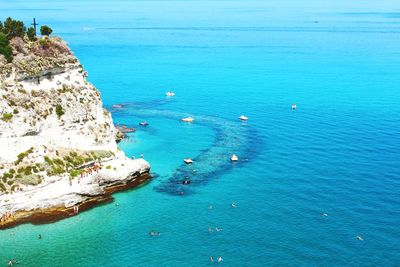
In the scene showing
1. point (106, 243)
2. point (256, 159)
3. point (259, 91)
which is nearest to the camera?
point (106, 243)

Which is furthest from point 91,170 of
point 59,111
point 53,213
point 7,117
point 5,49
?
point 5,49

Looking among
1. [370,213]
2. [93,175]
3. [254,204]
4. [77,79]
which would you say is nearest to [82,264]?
[93,175]

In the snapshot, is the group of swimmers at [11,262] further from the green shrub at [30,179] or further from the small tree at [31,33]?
the small tree at [31,33]

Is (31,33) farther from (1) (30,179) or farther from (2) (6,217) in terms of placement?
(2) (6,217)

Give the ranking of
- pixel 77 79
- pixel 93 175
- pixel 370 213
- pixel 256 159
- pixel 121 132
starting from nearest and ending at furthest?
pixel 370 213 < pixel 93 175 < pixel 77 79 < pixel 256 159 < pixel 121 132

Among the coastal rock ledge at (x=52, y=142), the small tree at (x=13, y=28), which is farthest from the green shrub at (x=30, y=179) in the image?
the small tree at (x=13, y=28)

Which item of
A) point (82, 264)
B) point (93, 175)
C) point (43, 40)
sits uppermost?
point (43, 40)

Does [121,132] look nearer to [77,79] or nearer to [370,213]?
[77,79]
